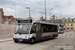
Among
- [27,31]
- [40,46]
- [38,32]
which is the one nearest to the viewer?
[40,46]

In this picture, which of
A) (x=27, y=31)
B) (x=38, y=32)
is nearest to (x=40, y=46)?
(x=27, y=31)

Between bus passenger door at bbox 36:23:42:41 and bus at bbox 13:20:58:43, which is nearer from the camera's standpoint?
bus at bbox 13:20:58:43

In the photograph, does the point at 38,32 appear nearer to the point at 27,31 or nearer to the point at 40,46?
the point at 27,31

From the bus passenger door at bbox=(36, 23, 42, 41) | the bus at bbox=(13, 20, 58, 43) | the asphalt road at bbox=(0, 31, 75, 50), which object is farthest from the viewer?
the bus passenger door at bbox=(36, 23, 42, 41)

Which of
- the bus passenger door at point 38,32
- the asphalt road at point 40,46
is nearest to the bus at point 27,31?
the bus passenger door at point 38,32

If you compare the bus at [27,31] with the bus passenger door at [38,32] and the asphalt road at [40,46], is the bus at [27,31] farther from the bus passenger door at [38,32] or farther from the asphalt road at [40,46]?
the asphalt road at [40,46]

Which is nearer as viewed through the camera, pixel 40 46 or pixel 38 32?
pixel 40 46

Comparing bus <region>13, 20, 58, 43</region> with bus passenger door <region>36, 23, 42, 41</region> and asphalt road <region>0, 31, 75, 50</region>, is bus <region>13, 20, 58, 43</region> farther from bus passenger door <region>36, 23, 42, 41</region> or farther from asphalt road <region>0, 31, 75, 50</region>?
asphalt road <region>0, 31, 75, 50</region>

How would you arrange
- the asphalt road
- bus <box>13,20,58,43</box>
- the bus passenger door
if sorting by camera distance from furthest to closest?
the bus passenger door
bus <box>13,20,58,43</box>
the asphalt road

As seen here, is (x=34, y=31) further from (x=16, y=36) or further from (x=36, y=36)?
(x=16, y=36)

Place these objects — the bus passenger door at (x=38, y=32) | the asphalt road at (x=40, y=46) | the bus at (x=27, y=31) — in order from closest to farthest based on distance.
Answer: the asphalt road at (x=40, y=46)
the bus at (x=27, y=31)
the bus passenger door at (x=38, y=32)

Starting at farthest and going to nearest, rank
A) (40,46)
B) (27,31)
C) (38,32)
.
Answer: (38,32) < (27,31) < (40,46)

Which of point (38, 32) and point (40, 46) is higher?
point (38, 32)

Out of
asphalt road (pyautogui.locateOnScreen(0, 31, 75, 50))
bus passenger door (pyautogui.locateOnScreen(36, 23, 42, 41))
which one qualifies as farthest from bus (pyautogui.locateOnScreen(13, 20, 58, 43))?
asphalt road (pyautogui.locateOnScreen(0, 31, 75, 50))
